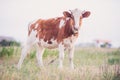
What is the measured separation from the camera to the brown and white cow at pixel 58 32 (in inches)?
221

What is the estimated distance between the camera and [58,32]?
584cm

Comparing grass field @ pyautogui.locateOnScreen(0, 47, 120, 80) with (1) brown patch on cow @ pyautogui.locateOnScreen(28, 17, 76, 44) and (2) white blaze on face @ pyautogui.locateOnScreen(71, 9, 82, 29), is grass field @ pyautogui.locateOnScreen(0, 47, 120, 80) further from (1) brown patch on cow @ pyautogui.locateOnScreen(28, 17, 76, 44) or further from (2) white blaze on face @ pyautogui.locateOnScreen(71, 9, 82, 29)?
(2) white blaze on face @ pyautogui.locateOnScreen(71, 9, 82, 29)

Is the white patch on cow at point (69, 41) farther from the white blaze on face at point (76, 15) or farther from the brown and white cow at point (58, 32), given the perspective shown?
the white blaze on face at point (76, 15)

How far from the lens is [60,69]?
5.53 m

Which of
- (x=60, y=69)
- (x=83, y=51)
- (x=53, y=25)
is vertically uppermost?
(x=53, y=25)

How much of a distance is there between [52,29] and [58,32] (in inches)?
7.0

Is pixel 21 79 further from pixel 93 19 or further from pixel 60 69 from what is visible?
pixel 93 19

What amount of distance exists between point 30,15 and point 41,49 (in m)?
0.83

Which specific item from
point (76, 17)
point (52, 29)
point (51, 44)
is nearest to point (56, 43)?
point (51, 44)

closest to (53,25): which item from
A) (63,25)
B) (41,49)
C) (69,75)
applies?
(63,25)

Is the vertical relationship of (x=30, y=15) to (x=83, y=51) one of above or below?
above

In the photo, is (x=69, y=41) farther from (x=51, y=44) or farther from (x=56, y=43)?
(x=51, y=44)

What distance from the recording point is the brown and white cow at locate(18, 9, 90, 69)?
Result: 18.4 ft

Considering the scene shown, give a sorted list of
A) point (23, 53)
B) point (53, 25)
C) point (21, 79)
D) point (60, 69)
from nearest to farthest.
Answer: point (21, 79), point (60, 69), point (53, 25), point (23, 53)
